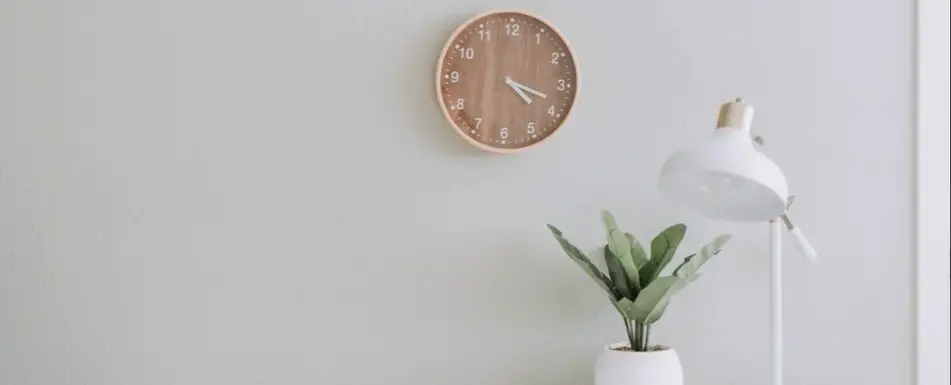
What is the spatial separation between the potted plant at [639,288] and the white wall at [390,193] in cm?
11

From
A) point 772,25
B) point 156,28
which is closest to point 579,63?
point 772,25

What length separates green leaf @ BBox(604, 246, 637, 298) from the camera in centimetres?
171

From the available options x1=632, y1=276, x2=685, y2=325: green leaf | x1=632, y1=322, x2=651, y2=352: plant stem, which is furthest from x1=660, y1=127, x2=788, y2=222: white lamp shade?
x1=632, y1=322, x2=651, y2=352: plant stem

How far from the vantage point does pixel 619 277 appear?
5.63ft

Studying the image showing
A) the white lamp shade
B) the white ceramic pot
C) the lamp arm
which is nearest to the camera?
the white lamp shade

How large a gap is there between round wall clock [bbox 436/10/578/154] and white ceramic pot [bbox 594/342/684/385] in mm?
390

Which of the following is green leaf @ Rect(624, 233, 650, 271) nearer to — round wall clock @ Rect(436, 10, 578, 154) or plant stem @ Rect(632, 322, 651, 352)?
plant stem @ Rect(632, 322, 651, 352)

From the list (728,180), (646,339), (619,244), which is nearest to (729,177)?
(728,180)

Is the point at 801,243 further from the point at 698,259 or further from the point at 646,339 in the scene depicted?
the point at 646,339

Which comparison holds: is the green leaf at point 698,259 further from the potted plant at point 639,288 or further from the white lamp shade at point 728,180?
the white lamp shade at point 728,180

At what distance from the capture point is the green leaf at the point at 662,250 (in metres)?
1.71

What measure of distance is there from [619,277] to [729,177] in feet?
1.04

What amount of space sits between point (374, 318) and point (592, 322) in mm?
374

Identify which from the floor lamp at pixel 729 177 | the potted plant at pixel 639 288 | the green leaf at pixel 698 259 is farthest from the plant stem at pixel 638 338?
the floor lamp at pixel 729 177
